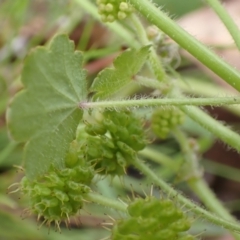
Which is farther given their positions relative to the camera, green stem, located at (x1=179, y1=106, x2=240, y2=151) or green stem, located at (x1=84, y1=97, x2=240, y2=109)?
green stem, located at (x1=179, y1=106, x2=240, y2=151)

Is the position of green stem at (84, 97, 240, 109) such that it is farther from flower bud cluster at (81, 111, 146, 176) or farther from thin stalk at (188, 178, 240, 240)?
thin stalk at (188, 178, 240, 240)

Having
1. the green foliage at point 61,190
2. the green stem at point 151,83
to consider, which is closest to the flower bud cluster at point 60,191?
the green foliage at point 61,190

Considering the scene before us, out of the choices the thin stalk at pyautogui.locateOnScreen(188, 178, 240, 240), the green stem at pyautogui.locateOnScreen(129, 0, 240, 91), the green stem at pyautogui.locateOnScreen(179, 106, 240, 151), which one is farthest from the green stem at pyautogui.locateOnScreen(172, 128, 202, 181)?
the green stem at pyautogui.locateOnScreen(129, 0, 240, 91)

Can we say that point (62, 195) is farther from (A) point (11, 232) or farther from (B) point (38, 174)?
(A) point (11, 232)

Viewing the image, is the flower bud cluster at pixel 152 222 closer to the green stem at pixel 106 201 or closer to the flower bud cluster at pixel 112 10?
the green stem at pixel 106 201

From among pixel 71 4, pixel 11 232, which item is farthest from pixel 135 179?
pixel 71 4

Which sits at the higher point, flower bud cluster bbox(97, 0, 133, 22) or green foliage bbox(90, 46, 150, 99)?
flower bud cluster bbox(97, 0, 133, 22)

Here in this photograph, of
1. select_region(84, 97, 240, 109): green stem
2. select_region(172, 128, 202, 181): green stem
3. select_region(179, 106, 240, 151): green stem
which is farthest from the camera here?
select_region(172, 128, 202, 181): green stem
